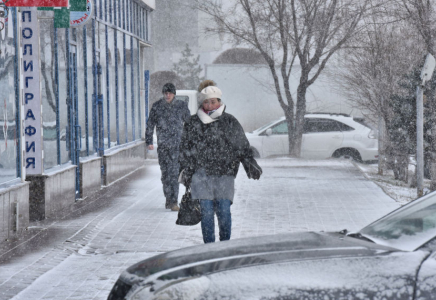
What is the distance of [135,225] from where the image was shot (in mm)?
9125

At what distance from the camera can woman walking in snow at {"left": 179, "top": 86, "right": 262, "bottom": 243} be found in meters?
6.26

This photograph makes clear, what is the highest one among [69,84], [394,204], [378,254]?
[69,84]

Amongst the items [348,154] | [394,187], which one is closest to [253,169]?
[394,187]

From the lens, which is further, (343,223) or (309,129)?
(309,129)

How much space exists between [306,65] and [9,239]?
16.1m

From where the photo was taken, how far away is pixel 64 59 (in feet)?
36.8

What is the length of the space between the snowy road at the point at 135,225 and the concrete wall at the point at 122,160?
26cm

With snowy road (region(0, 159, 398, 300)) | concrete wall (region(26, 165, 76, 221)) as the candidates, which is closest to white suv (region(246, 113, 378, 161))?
snowy road (region(0, 159, 398, 300))

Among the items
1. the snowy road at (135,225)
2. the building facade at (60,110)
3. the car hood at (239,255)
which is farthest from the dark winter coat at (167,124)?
the car hood at (239,255)

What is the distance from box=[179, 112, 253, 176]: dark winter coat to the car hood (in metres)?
2.65

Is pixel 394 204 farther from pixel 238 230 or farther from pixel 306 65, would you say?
pixel 306 65

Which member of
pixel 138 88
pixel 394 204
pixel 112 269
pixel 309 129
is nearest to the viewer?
pixel 112 269

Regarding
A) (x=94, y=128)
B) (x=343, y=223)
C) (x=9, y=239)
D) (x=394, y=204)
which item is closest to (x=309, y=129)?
(x=94, y=128)

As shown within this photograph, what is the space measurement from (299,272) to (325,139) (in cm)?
1890
